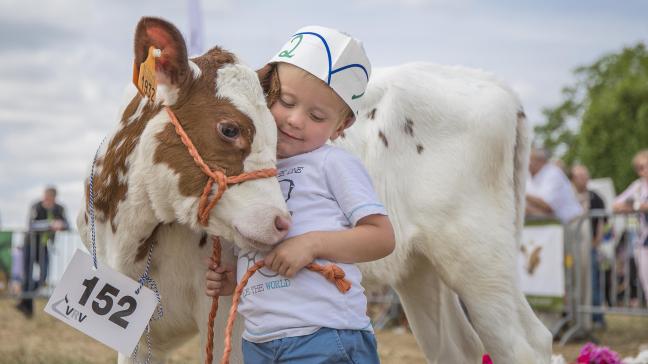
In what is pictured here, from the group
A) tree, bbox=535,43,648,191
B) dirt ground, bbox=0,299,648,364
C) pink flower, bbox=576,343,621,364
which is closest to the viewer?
pink flower, bbox=576,343,621,364

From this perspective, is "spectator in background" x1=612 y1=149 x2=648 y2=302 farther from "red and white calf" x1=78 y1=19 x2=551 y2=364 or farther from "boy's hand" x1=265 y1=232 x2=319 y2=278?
"boy's hand" x1=265 y1=232 x2=319 y2=278

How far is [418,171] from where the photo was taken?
14.3 ft

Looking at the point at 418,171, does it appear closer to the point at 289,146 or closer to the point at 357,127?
the point at 357,127

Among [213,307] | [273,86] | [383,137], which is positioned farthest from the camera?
[383,137]

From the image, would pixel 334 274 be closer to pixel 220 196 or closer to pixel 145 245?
pixel 220 196

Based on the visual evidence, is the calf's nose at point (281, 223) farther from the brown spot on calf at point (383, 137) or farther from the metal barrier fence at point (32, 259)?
the metal barrier fence at point (32, 259)

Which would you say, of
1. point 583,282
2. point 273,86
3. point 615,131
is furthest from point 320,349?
point 615,131

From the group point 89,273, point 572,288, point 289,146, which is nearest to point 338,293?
point 289,146

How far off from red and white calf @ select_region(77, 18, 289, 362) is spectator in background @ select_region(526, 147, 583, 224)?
22.6 ft

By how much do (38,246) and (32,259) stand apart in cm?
24

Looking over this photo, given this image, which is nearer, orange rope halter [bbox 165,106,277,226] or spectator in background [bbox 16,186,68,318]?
orange rope halter [bbox 165,106,277,226]

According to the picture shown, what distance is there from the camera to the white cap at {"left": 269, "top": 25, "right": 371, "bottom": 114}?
9.25ft

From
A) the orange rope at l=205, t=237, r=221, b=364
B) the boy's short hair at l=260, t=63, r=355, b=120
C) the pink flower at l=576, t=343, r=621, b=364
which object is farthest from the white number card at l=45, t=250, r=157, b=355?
→ the pink flower at l=576, t=343, r=621, b=364

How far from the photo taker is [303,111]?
2812 millimetres
